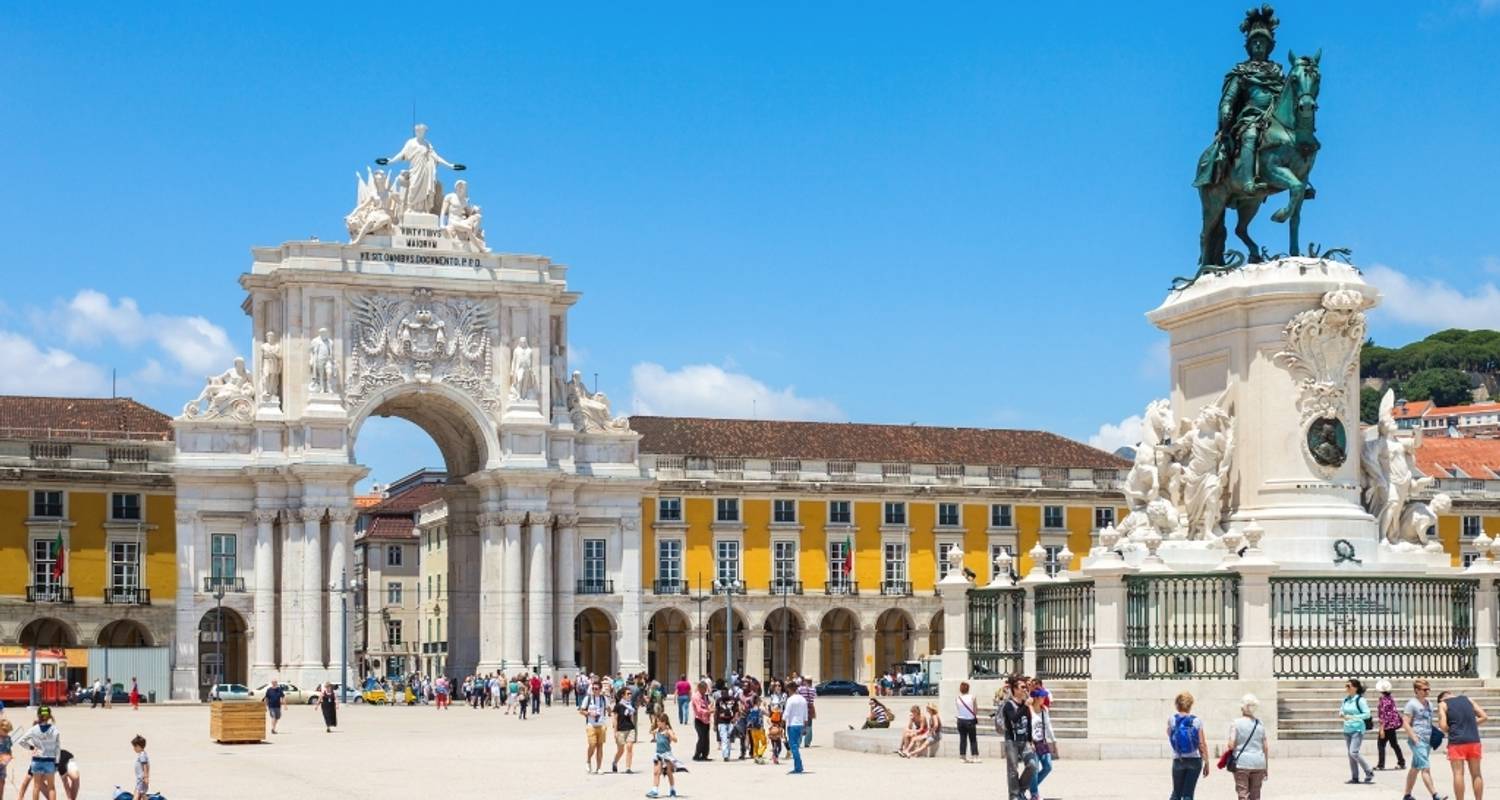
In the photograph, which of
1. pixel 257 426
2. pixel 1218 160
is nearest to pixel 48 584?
pixel 257 426

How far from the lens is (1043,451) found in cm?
9800

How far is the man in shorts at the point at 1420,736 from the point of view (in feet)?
73.5

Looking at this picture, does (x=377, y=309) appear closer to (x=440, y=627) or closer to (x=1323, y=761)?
(x=440, y=627)

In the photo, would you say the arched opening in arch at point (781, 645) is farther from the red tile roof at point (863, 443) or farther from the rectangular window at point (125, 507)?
the rectangular window at point (125, 507)

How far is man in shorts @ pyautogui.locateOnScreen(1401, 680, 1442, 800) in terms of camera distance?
2241cm

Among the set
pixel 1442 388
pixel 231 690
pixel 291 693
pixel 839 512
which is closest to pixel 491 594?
pixel 291 693

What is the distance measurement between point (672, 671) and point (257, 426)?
19628mm

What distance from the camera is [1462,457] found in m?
99.2

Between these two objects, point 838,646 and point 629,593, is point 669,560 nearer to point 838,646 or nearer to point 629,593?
point 629,593

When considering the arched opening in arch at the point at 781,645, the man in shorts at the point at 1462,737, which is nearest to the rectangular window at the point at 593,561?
the arched opening in arch at the point at 781,645

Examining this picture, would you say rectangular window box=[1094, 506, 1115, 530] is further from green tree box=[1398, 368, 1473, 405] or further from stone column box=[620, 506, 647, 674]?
green tree box=[1398, 368, 1473, 405]

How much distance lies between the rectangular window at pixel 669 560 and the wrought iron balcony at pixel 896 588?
772 cm

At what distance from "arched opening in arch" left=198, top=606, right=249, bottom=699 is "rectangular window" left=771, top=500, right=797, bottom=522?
1985 centimetres

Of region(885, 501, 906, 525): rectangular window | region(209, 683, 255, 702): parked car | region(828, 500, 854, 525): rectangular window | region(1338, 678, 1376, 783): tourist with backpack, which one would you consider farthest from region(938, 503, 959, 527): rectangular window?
region(1338, 678, 1376, 783): tourist with backpack
